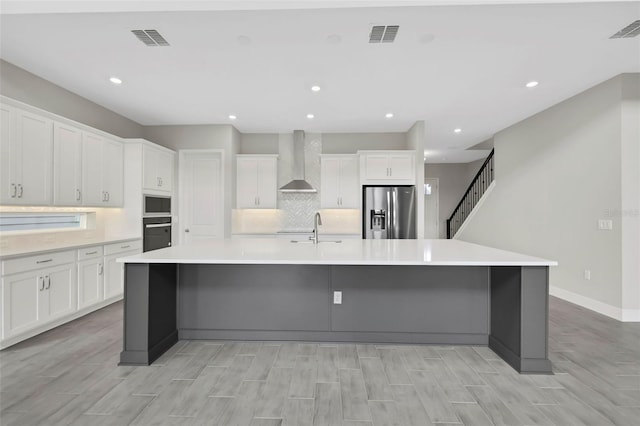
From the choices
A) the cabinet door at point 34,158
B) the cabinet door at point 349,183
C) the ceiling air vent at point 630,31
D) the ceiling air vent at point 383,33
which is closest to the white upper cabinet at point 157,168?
the cabinet door at point 34,158

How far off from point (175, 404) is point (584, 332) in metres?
3.83

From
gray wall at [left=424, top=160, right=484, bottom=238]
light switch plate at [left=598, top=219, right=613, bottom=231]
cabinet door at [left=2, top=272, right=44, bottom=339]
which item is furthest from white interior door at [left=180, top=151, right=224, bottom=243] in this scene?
gray wall at [left=424, top=160, right=484, bottom=238]

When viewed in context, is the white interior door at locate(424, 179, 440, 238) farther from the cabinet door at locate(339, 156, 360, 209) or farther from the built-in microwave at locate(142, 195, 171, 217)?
the built-in microwave at locate(142, 195, 171, 217)

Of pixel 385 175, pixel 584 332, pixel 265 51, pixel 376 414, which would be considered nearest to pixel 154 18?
pixel 265 51

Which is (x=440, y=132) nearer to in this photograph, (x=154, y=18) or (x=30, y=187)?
(x=154, y=18)

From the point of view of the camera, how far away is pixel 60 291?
324 centimetres

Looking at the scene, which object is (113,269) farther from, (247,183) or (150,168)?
(247,183)

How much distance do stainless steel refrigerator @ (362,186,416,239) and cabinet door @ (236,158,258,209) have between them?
2.16 meters

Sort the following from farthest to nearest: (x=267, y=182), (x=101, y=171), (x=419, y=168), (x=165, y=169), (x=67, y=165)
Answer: (x=267, y=182) < (x=419, y=168) < (x=165, y=169) < (x=101, y=171) < (x=67, y=165)

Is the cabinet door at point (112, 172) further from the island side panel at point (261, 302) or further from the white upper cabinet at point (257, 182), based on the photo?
the island side panel at point (261, 302)

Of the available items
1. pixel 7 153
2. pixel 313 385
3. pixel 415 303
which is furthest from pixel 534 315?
pixel 7 153

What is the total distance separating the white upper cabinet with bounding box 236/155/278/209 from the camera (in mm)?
5898

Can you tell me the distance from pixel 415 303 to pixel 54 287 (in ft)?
12.1

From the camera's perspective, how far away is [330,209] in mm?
6145
